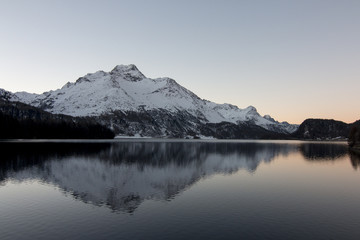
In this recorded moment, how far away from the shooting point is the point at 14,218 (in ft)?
122

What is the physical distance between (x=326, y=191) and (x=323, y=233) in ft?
97.6

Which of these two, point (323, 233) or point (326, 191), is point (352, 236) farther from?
point (326, 191)

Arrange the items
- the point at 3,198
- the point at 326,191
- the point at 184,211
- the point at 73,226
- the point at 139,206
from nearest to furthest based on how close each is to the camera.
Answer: the point at 73,226 → the point at 184,211 → the point at 139,206 → the point at 3,198 → the point at 326,191

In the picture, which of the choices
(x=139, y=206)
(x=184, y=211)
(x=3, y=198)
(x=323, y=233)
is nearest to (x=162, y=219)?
(x=184, y=211)

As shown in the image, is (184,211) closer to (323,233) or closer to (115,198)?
(115,198)

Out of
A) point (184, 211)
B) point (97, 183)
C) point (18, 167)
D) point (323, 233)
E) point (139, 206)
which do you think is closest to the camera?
point (323, 233)

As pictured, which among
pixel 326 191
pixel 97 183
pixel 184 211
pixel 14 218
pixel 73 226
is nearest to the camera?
pixel 73 226

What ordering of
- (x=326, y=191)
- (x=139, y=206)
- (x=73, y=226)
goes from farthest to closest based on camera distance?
1. (x=326, y=191)
2. (x=139, y=206)
3. (x=73, y=226)

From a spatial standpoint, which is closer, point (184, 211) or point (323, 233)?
point (323, 233)

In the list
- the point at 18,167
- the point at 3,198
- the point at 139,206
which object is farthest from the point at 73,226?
the point at 18,167

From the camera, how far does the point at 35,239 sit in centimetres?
2977

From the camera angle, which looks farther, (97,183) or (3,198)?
(97,183)

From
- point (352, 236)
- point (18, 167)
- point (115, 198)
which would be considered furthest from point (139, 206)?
point (18, 167)

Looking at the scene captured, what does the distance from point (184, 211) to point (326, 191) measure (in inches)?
1315
